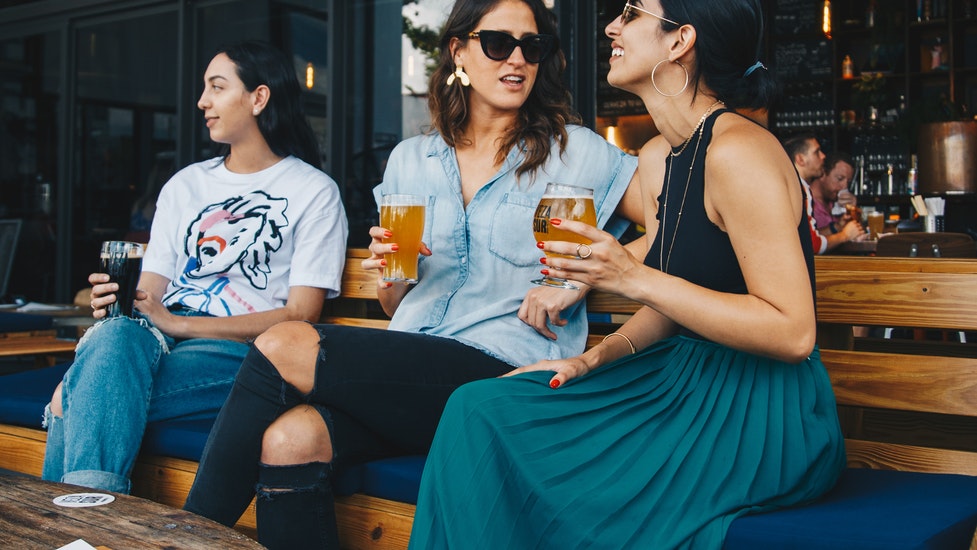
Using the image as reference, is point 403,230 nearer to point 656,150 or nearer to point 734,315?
point 656,150

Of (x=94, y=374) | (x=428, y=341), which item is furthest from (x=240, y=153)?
(x=428, y=341)

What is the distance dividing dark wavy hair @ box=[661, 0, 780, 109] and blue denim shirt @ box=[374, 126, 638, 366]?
0.53m

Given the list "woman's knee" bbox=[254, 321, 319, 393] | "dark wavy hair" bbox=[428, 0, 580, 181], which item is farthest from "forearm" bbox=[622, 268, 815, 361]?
"dark wavy hair" bbox=[428, 0, 580, 181]

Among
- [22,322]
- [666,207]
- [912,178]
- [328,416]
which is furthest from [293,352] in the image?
[912,178]

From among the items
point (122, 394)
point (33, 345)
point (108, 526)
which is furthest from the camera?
point (33, 345)

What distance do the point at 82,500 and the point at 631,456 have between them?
923 millimetres

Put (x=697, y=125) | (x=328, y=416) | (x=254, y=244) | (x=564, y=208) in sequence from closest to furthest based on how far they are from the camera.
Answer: (x=564, y=208) → (x=697, y=125) → (x=328, y=416) → (x=254, y=244)

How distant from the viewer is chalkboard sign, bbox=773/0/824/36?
360 inches

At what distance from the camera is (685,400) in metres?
1.77

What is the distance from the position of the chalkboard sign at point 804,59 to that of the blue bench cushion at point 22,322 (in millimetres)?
7094

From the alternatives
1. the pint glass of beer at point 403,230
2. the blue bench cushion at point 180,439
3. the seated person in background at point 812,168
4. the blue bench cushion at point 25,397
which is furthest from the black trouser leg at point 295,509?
the seated person in background at point 812,168

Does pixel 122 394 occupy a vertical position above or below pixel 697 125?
below

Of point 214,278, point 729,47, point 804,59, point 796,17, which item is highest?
point 796,17

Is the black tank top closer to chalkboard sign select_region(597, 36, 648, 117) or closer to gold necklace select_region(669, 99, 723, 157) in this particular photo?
gold necklace select_region(669, 99, 723, 157)
